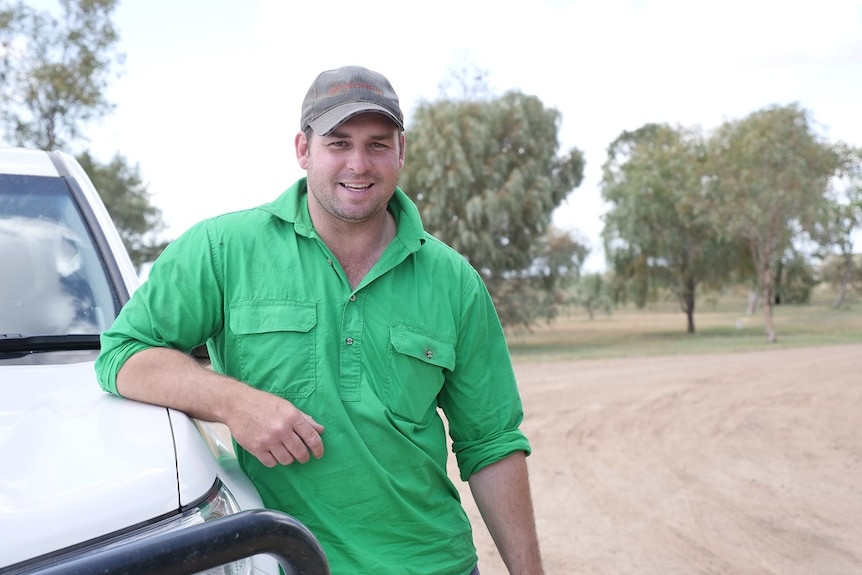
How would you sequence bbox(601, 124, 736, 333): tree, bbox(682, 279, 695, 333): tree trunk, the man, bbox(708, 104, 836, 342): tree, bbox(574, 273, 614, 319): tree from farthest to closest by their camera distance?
bbox(574, 273, 614, 319): tree < bbox(682, 279, 695, 333): tree trunk < bbox(601, 124, 736, 333): tree < bbox(708, 104, 836, 342): tree < the man

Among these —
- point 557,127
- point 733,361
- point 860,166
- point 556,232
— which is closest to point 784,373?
Answer: point 733,361

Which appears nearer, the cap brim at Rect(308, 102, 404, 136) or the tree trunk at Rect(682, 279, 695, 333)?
the cap brim at Rect(308, 102, 404, 136)

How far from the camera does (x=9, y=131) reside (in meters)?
22.6

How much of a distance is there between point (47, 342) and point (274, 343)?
0.70 m

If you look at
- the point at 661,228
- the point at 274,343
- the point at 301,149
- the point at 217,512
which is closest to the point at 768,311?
the point at 661,228

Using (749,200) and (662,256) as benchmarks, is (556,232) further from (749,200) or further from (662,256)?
(749,200)

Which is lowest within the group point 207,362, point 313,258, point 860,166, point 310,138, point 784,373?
point 784,373

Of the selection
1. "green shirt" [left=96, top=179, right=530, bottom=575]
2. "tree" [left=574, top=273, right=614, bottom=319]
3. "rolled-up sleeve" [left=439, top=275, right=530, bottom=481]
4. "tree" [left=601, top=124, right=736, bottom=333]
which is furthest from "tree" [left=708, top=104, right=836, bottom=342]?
"green shirt" [left=96, top=179, right=530, bottom=575]

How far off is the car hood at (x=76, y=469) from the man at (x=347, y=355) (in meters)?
0.14

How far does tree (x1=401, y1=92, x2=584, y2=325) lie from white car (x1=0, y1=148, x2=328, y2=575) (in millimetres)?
24224

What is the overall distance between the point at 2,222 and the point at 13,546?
5.48 ft

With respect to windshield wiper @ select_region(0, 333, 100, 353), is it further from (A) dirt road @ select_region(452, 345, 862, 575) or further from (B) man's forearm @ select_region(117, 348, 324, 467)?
(A) dirt road @ select_region(452, 345, 862, 575)

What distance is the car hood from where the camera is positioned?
145 cm

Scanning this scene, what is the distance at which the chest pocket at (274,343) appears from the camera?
2.10 m
